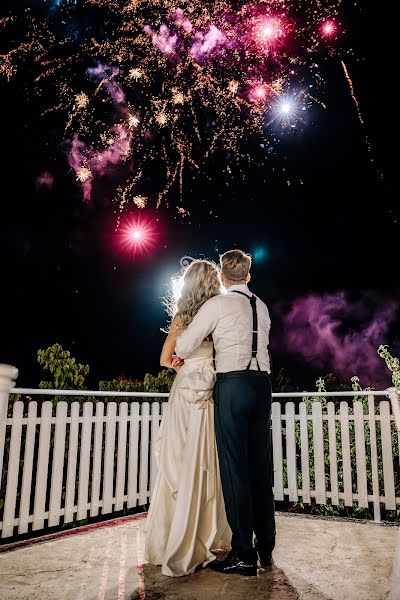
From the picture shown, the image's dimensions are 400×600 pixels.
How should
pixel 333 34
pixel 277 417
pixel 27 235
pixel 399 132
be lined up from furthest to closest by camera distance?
pixel 27 235
pixel 399 132
pixel 333 34
pixel 277 417

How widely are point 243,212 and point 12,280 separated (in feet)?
33.1

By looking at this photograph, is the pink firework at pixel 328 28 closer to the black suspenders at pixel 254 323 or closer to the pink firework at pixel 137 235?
the black suspenders at pixel 254 323

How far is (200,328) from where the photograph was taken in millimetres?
2719

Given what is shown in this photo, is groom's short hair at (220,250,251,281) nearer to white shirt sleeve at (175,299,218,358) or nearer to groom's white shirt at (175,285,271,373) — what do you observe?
groom's white shirt at (175,285,271,373)

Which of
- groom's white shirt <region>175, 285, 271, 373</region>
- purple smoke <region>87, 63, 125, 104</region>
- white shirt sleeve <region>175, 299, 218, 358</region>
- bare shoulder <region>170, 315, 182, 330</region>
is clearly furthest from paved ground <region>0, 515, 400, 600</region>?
purple smoke <region>87, 63, 125, 104</region>

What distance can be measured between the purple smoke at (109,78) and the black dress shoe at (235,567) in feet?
37.0

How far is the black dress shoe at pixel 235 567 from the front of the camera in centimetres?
248

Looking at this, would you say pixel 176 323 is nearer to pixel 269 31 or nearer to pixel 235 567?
pixel 235 567

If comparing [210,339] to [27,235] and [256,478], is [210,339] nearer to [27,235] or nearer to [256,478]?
[256,478]

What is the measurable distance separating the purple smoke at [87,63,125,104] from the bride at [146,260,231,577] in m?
9.91

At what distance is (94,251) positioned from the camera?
19.1 meters

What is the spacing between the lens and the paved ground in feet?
7.53

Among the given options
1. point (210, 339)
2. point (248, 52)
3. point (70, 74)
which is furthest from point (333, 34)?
point (210, 339)

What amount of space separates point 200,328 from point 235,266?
48 cm
